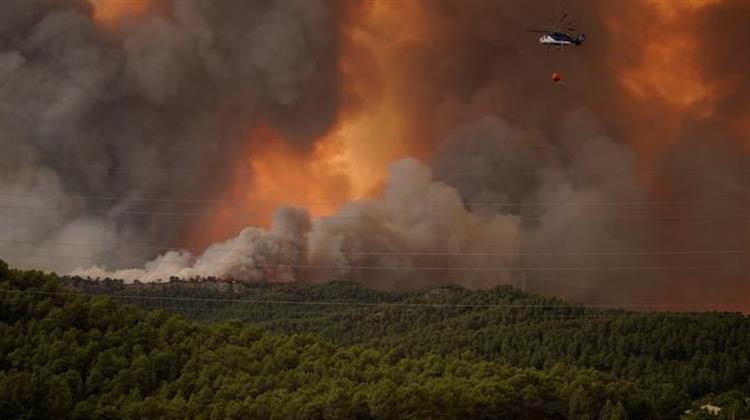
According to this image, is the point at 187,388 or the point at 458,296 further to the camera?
the point at 458,296

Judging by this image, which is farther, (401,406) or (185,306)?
(185,306)

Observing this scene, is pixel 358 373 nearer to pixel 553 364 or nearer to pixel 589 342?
pixel 553 364

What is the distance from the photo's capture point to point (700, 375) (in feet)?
196

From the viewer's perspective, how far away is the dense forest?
47.4 metres

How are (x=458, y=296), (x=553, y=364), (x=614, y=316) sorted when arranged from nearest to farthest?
(x=553, y=364) < (x=614, y=316) < (x=458, y=296)

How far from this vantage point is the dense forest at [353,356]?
155 ft

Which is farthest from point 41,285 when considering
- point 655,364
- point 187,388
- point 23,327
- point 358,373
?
point 655,364

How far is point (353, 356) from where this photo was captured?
54.7 meters

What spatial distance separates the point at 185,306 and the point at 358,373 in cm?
2074

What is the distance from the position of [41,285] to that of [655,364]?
80.8 ft

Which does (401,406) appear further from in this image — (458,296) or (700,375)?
(458,296)

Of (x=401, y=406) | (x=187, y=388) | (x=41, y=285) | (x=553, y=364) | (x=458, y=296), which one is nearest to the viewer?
(x=401, y=406)

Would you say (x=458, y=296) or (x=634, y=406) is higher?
(x=458, y=296)

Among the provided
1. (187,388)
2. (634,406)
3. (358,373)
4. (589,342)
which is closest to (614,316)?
(589,342)
